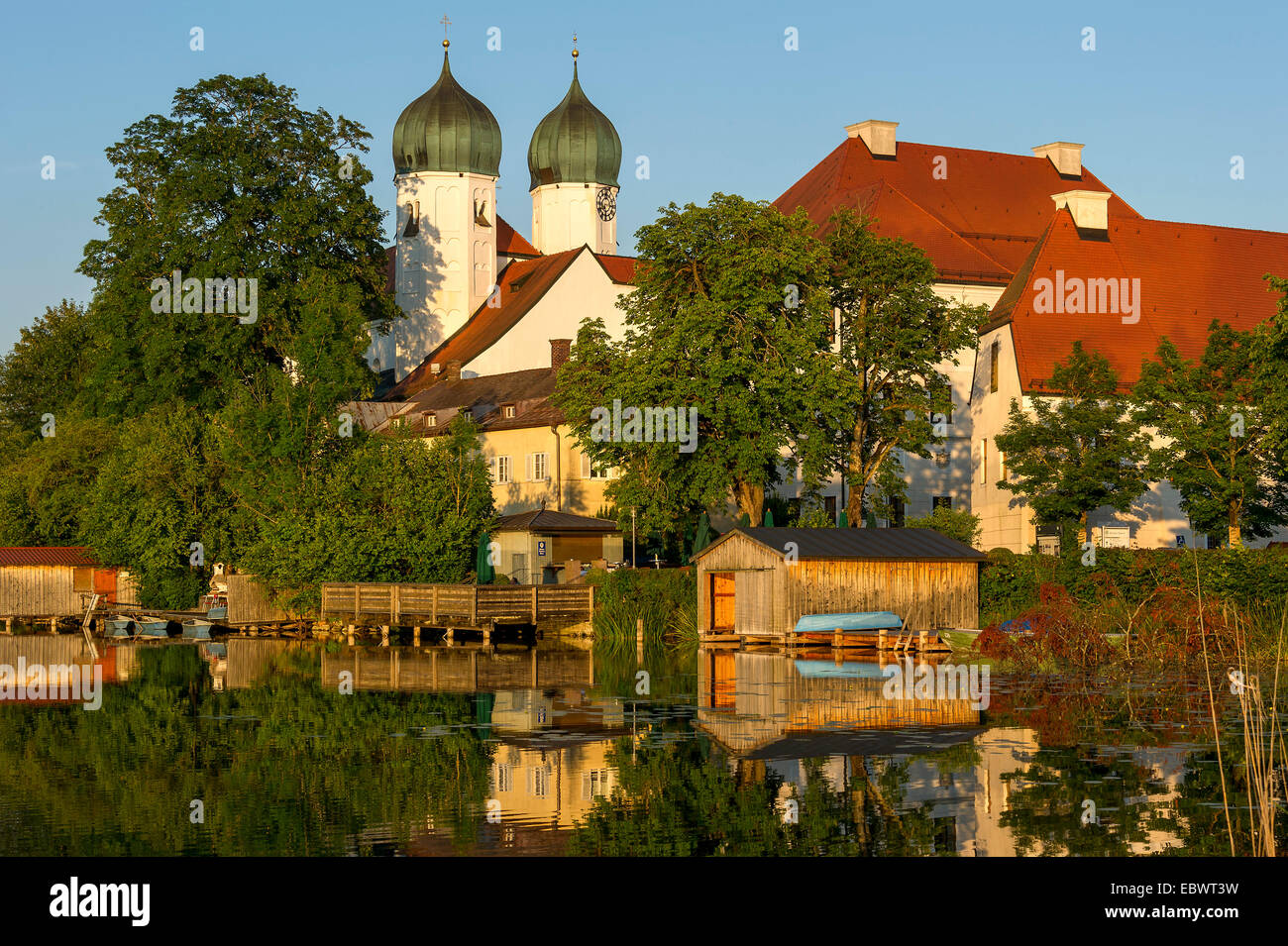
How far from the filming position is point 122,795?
69.1 ft

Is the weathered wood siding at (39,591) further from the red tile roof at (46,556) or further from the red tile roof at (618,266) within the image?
the red tile roof at (618,266)

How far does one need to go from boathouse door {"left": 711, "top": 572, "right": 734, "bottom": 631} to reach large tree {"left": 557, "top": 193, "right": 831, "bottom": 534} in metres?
2.61

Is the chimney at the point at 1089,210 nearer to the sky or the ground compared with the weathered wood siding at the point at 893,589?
nearer to the sky

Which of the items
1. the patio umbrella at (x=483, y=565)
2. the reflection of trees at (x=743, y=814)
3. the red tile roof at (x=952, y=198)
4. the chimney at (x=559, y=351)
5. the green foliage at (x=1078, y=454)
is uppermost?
the red tile roof at (x=952, y=198)

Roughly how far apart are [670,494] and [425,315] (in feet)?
151

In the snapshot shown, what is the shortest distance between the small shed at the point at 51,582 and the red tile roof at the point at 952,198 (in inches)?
1332

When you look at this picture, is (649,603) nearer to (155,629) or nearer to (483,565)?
(483,565)

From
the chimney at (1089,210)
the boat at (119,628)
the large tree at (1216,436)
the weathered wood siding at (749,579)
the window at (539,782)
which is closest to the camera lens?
the window at (539,782)

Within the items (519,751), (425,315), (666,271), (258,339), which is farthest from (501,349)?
(519,751)

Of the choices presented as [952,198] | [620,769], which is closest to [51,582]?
[952,198]

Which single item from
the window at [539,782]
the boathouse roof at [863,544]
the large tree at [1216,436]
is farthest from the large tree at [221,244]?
the window at [539,782]

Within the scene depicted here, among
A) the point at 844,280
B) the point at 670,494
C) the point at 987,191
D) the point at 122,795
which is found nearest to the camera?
the point at 122,795

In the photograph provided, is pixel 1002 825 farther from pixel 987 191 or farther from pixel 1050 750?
pixel 987 191

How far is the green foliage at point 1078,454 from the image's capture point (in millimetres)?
52719
